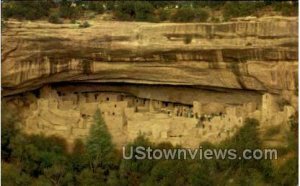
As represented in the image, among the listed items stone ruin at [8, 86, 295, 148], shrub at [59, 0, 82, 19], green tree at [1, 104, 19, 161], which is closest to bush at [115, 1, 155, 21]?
shrub at [59, 0, 82, 19]

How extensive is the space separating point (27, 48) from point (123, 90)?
1690 millimetres

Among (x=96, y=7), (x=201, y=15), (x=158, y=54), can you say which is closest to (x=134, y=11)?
(x=96, y=7)

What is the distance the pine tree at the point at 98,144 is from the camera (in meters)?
13.0

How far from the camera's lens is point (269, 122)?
13055 mm

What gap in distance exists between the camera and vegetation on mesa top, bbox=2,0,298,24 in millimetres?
14023

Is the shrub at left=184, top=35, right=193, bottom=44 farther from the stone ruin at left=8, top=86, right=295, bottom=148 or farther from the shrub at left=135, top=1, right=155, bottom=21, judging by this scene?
the shrub at left=135, top=1, right=155, bottom=21

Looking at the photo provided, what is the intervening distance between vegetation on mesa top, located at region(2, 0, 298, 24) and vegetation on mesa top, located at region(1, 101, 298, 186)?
156cm

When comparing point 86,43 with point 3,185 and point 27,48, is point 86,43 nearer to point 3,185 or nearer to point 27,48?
point 27,48

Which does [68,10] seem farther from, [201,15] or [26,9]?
[201,15]

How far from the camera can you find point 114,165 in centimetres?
1294

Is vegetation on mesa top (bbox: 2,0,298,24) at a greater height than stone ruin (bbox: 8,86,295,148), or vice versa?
vegetation on mesa top (bbox: 2,0,298,24)

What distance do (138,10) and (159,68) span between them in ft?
4.33

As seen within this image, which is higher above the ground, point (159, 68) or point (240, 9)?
point (240, 9)

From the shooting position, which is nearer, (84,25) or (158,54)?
(158,54)
